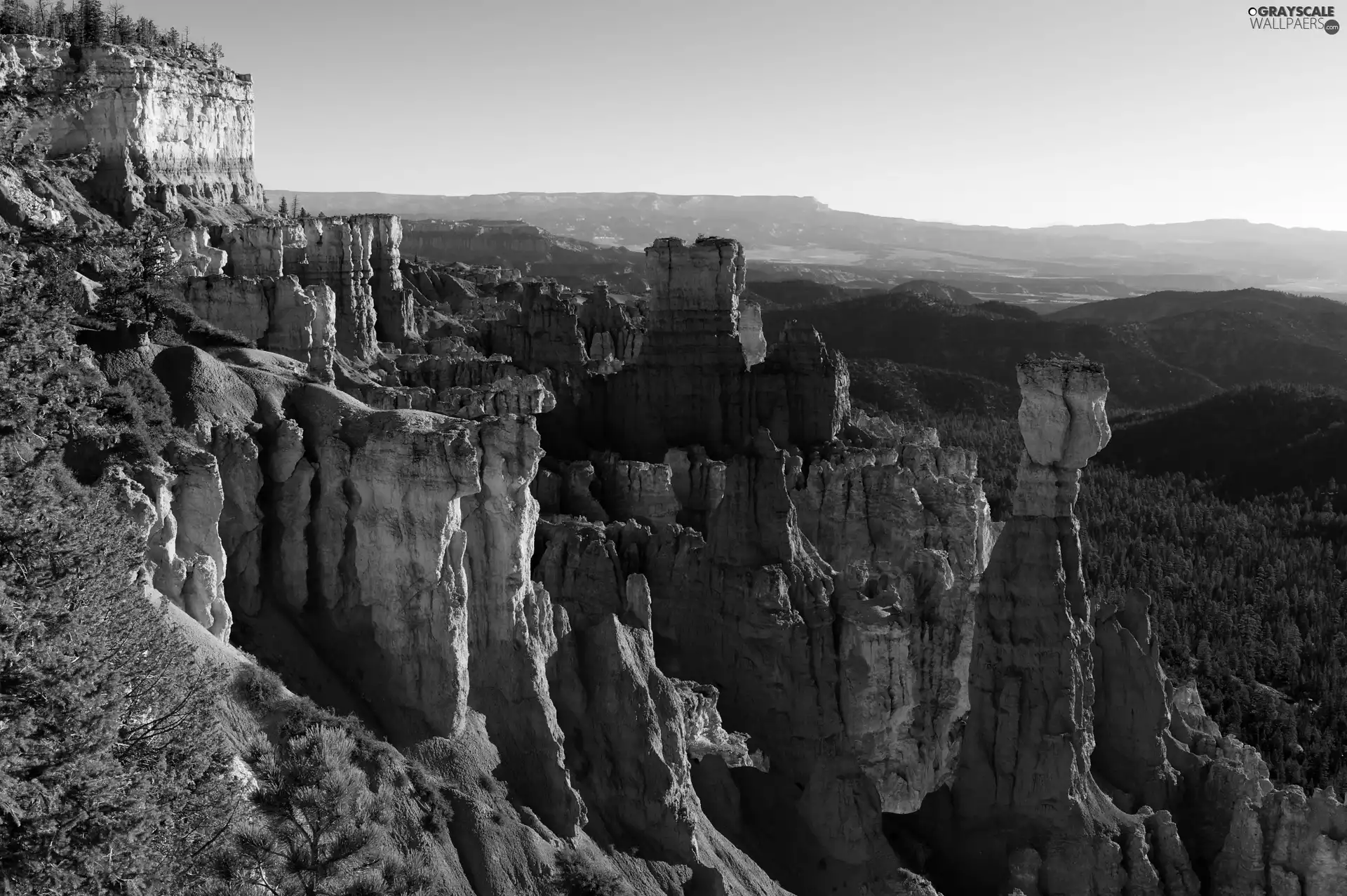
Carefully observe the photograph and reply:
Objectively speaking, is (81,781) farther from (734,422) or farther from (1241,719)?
(1241,719)

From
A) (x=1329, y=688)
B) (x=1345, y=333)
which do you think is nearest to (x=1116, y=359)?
(x=1345, y=333)

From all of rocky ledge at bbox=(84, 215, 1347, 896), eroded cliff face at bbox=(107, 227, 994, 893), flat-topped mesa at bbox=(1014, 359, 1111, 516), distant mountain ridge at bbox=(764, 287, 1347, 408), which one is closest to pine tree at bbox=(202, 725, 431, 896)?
rocky ledge at bbox=(84, 215, 1347, 896)

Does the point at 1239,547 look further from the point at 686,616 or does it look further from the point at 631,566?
the point at 631,566

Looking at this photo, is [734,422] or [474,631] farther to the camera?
[734,422]

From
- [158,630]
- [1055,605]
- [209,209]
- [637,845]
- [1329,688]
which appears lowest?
[1329,688]

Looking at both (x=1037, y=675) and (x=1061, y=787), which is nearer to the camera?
(x=1061, y=787)

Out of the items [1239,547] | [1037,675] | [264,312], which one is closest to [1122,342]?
[1239,547]

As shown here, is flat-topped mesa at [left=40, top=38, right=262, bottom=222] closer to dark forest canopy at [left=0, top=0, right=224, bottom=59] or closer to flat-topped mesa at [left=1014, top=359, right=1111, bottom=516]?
dark forest canopy at [left=0, top=0, right=224, bottom=59]
